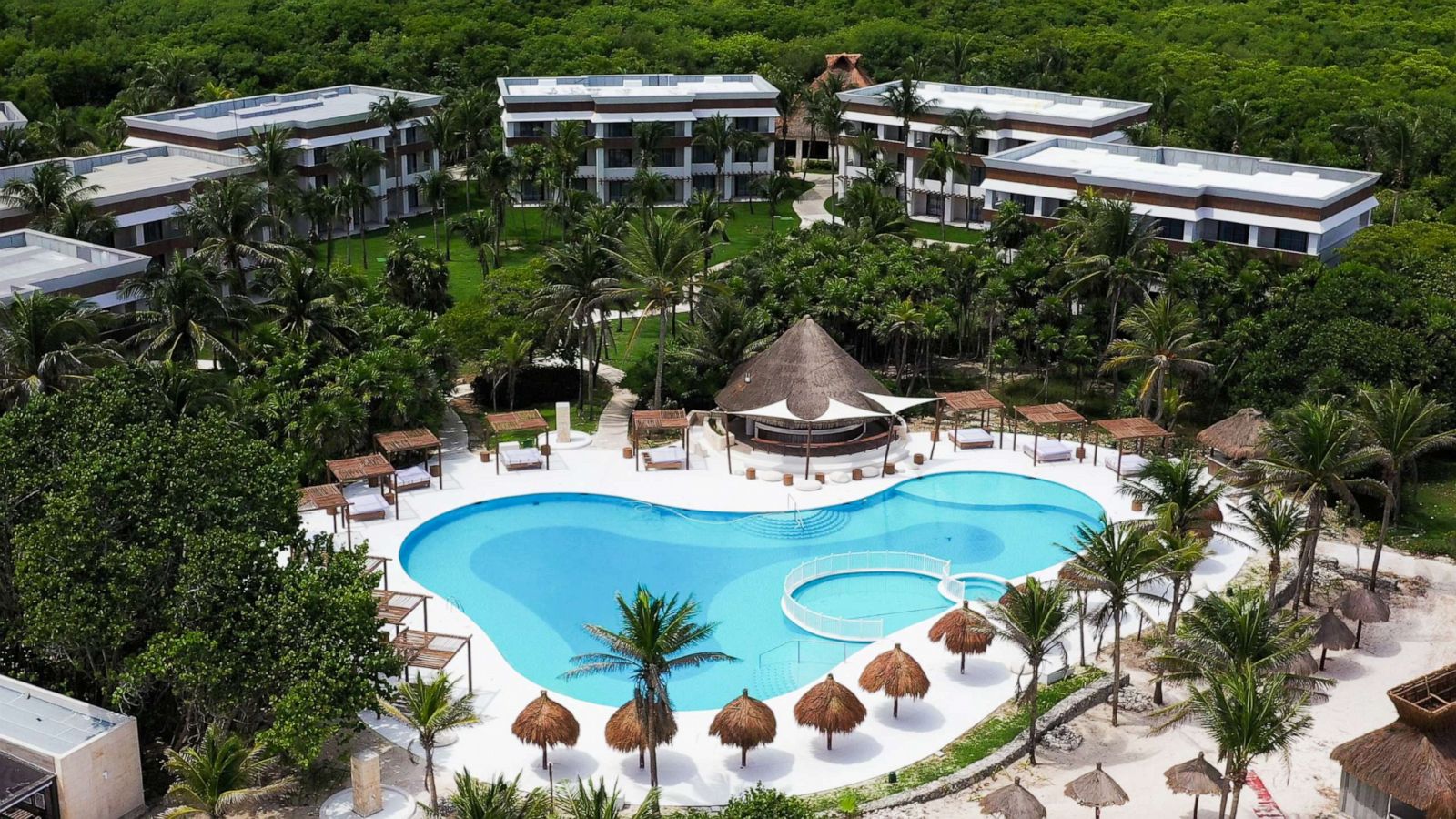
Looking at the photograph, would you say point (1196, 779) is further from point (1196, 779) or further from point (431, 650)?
point (431, 650)

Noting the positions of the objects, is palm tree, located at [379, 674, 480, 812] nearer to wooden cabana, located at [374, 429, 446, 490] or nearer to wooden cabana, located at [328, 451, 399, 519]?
wooden cabana, located at [328, 451, 399, 519]

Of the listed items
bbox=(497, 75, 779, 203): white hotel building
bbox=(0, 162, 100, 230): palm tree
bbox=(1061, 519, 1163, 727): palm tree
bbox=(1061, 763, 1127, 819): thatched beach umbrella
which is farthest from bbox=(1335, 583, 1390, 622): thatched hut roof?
bbox=(497, 75, 779, 203): white hotel building

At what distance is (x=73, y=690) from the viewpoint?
3297cm

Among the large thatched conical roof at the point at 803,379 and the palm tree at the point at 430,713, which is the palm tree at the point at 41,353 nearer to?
the palm tree at the point at 430,713

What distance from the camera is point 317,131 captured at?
3051 inches

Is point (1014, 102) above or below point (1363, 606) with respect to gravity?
above

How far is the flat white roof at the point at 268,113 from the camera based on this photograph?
251ft

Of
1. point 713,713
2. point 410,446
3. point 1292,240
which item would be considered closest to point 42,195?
point 410,446

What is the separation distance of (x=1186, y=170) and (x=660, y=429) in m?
28.5

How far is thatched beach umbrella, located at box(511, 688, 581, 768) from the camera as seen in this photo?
104 ft

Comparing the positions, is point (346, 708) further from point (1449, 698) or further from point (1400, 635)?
point (1400, 635)

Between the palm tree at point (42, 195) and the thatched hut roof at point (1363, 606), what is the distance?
46.5 meters

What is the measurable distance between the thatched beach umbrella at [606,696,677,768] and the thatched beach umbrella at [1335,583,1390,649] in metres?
17.7

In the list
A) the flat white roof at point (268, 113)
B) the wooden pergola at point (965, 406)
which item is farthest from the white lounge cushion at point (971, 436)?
the flat white roof at point (268, 113)
